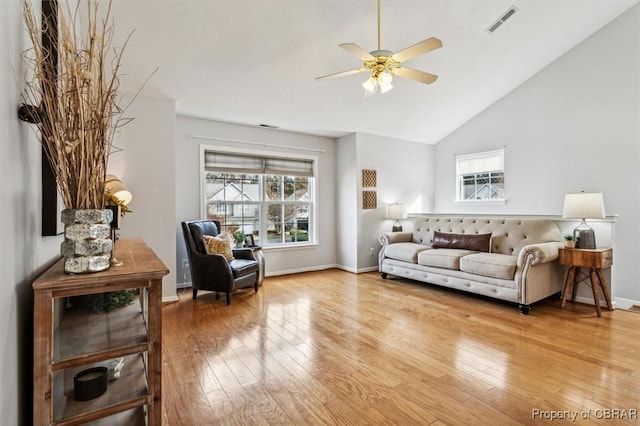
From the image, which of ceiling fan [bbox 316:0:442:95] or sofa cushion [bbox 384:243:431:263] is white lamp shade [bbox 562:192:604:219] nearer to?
sofa cushion [bbox 384:243:431:263]

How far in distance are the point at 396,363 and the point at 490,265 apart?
203 cm

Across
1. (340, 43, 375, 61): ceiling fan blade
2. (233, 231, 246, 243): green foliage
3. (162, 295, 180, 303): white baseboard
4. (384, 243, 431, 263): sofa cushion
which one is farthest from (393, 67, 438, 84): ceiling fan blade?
(162, 295, 180, 303): white baseboard

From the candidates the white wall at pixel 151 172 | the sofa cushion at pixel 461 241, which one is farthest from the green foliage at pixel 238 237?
the sofa cushion at pixel 461 241

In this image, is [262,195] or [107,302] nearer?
[107,302]

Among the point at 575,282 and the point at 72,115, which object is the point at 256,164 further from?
the point at 575,282

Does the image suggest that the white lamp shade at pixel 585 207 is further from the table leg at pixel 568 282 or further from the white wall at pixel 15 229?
the white wall at pixel 15 229

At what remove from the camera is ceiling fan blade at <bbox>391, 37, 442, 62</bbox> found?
2414mm

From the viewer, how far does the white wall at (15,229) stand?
0.89 m

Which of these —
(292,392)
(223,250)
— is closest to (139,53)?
(223,250)

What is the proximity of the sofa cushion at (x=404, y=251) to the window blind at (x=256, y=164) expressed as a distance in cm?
198

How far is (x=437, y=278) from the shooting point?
4.31 meters

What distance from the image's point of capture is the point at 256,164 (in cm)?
512

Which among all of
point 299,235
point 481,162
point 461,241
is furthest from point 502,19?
point 299,235

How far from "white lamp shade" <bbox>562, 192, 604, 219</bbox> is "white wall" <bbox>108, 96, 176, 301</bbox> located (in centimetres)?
477
